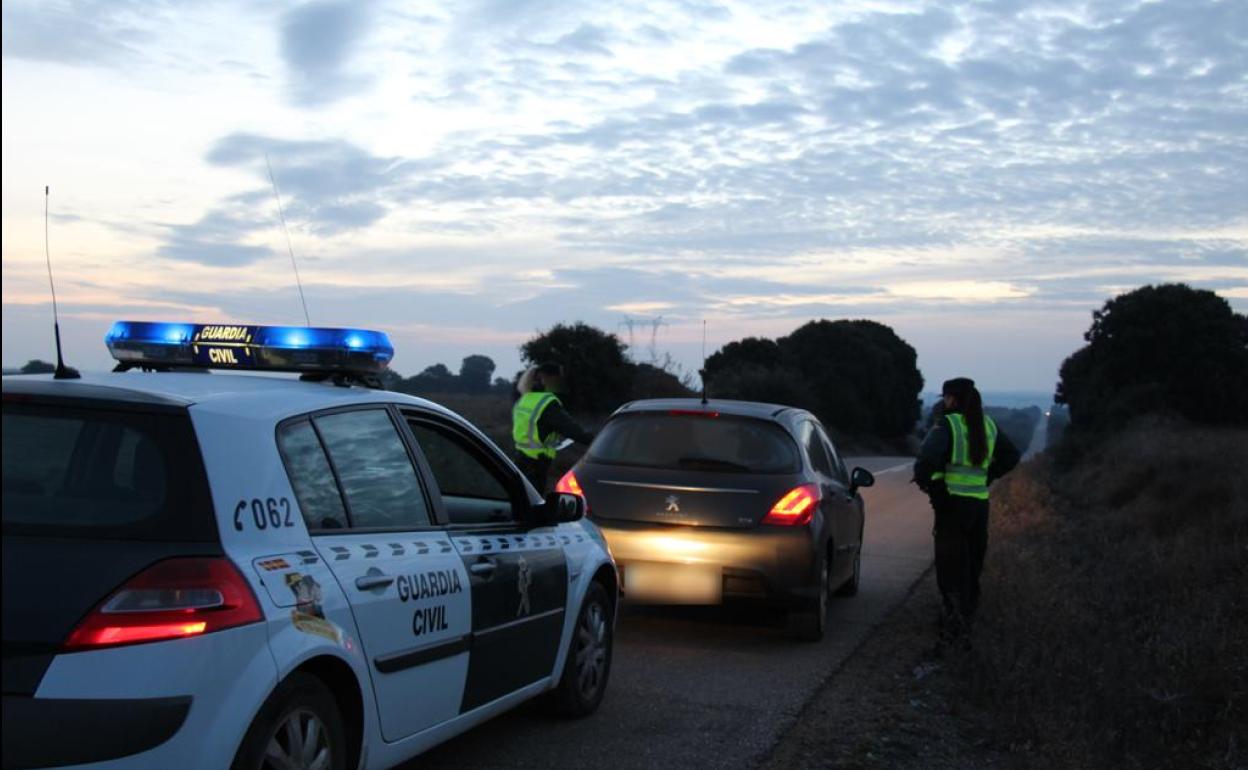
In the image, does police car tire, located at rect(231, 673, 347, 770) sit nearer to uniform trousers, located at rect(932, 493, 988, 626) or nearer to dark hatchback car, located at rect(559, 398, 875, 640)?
dark hatchback car, located at rect(559, 398, 875, 640)

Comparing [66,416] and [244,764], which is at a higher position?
[66,416]

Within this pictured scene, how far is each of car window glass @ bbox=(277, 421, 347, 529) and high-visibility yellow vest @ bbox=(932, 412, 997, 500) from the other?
530 centimetres

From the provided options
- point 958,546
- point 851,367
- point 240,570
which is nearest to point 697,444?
point 958,546

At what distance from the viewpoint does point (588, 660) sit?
6.95m

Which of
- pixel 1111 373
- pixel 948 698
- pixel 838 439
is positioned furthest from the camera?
pixel 838 439

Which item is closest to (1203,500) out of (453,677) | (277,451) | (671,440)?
(671,440)

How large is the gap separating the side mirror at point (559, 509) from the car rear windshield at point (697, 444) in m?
2.66

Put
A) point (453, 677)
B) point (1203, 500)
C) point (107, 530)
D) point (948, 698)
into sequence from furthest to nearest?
point (1203, 500) → point (948, 698) → point (453, 677) → point (107, 530)

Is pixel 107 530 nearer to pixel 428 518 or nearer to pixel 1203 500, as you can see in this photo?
pixel 428 518

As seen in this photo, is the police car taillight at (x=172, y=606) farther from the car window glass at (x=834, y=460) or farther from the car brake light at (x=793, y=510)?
the car window glass at (x=834, y=460)

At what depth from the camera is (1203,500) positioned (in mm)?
15898

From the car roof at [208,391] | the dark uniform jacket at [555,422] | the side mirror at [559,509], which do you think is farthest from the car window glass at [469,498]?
the dark uniform jacket at [555,422]

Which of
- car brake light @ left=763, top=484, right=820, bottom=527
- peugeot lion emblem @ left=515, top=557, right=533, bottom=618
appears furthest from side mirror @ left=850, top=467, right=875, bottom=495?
peugeot lion emblem @ left=515, top=557, right=533, bottom=618

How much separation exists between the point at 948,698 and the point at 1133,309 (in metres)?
40.7
